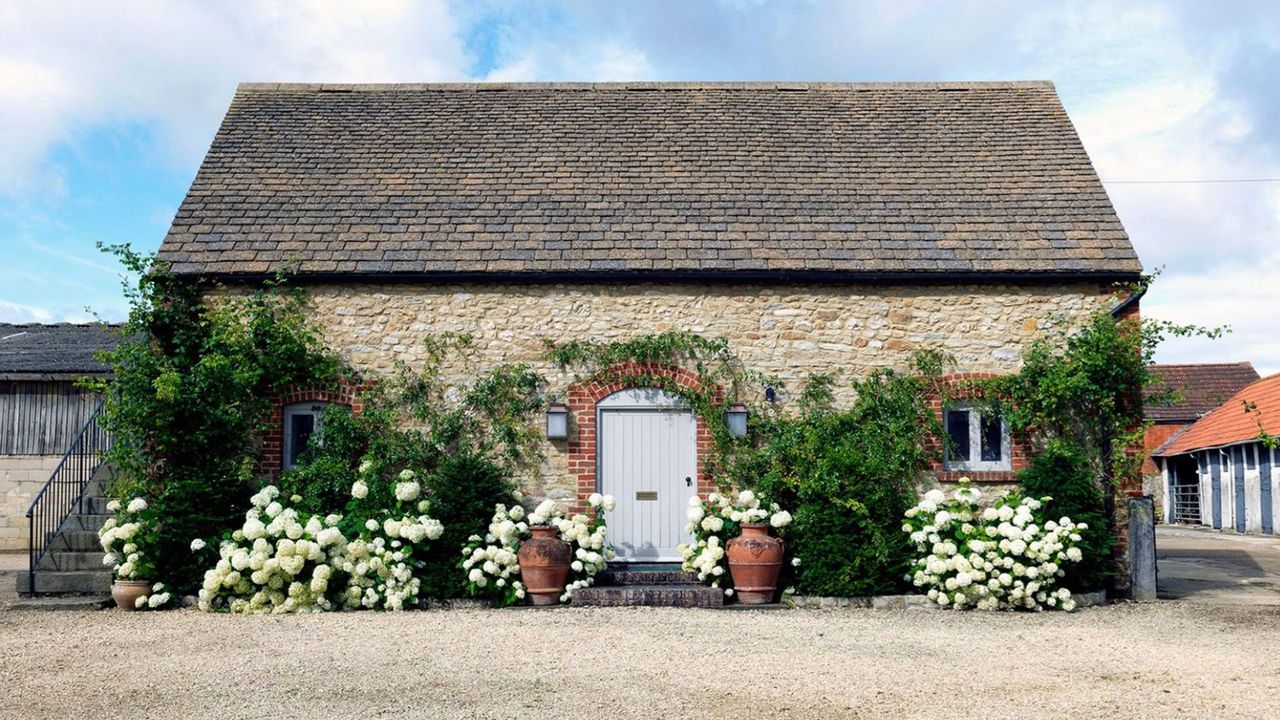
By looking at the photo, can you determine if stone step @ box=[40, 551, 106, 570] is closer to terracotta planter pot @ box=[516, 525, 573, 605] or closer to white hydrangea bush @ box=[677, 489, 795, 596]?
terracotta planter pot @ box=[516, 525, 573, 605]

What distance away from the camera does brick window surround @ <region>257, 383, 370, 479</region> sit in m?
11.6

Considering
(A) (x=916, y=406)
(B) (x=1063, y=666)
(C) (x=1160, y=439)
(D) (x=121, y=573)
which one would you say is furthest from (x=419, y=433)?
(C) (x=1160, y=439)

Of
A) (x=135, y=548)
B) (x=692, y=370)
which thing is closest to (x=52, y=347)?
(x=135, y=548)

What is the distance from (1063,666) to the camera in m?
7.52

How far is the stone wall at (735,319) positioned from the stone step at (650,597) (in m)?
2.46

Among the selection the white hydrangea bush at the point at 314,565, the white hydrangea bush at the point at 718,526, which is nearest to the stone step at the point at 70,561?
the white hydrangea bush at the point at 314,565

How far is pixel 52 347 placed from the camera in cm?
1872

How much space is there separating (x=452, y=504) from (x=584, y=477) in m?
1.55

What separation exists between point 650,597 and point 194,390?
208 inches

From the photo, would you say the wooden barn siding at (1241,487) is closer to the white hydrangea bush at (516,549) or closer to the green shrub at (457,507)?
the white hydrangea bush at (516,549)

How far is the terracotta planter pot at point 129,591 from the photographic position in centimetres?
1027

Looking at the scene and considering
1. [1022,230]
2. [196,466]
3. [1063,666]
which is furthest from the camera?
[1022,230]

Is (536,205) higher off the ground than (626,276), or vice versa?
(536,205)

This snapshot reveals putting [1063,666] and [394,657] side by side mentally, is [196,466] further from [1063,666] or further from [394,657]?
[1063,666]
